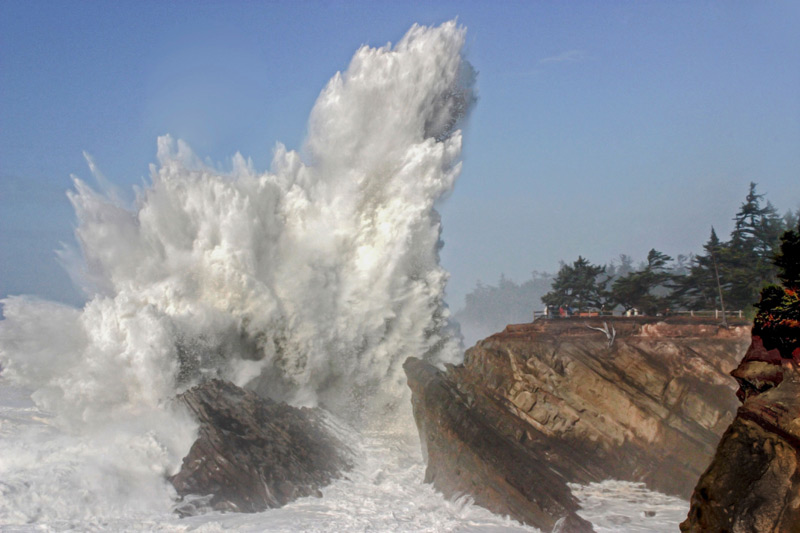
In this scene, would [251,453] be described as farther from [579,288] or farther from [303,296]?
[579,288]

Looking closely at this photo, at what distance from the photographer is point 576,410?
19969 mm

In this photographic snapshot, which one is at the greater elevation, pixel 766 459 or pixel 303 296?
pixel 303 296

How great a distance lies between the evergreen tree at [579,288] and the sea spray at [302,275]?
9.15m

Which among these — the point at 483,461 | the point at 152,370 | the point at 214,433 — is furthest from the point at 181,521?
the point at 483,461

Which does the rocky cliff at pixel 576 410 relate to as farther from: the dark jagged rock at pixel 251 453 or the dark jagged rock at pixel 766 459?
the dark jagged rock at pixel 766 459

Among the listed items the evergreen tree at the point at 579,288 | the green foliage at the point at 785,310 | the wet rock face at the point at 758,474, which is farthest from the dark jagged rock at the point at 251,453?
the evergreen tree at the point at 579,288

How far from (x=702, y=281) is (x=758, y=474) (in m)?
21.6

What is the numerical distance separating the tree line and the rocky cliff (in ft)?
15.4

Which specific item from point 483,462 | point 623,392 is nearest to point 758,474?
point 483,462

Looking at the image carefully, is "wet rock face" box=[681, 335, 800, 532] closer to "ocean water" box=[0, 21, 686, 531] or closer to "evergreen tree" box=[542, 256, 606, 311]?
"ocean water" box=[0, 21, 686, 531]

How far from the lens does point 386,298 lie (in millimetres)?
25234

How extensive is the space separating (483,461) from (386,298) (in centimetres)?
892

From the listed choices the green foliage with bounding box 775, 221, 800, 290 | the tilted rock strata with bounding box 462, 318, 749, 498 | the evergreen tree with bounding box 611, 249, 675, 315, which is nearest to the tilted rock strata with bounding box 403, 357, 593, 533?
the tilted rock strata with bounding box 462, 318, 749, 498

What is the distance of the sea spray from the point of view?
21094mm
